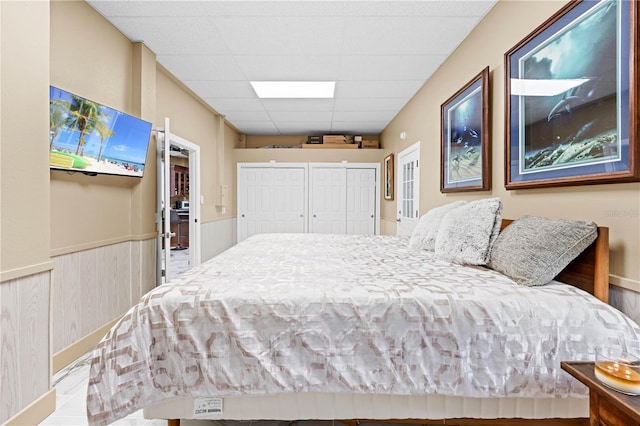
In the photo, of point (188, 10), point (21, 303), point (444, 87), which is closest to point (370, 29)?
point (444, 87)

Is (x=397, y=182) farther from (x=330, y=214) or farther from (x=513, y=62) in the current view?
(x=513, y=62)

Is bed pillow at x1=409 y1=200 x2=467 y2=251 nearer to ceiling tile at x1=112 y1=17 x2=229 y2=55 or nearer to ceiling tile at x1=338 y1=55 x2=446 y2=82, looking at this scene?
ceiling tile at x1=338 y1=55 x2=446 y2=82

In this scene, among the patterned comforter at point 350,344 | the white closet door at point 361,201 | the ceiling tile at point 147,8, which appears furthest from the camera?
the white closet door at point 361,201

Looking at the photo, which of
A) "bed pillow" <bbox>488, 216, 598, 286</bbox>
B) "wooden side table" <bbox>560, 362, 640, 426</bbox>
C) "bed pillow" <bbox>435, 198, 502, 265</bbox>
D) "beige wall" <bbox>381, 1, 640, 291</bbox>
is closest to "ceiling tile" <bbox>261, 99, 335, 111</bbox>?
"beige wall" <bbox>381, 1, 640, 291</bbox>

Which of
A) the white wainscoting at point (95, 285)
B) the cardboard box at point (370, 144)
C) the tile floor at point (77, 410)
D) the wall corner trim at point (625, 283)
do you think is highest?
the cardboard box at point (370, 144)

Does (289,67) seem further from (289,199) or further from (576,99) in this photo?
(289,199)

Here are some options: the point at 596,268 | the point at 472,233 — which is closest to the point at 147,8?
the point at 472,233

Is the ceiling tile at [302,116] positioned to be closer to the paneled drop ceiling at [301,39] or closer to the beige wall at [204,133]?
the paneled drop ceiling at [301,39]

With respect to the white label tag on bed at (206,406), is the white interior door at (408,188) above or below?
above

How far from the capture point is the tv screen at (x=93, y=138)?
6.82 feet

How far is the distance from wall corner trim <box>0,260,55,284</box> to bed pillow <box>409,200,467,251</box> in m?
2.40

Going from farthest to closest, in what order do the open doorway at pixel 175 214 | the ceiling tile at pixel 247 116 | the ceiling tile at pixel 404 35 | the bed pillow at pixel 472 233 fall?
1. the ceiling tile at pixel 247 116
2. the open doorway at pixel 175 214
3. the ceiling tile at pixel 404 35
4. the bed pillow at pixel 472 233

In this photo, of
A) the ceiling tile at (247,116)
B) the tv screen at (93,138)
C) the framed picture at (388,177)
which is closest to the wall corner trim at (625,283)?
the tv screen at (93,138)

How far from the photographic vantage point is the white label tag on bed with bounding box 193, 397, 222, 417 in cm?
135
